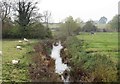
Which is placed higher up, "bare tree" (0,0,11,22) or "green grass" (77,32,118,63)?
"bare tree" (0,0,11,22)

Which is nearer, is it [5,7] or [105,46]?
[105,46]

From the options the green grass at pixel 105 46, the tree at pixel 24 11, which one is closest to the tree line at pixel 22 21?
the tree at pixel 24 11

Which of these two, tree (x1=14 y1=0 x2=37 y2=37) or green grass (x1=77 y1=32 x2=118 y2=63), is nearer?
green grass (x1=77 y1=32 x2=118 y2=63)

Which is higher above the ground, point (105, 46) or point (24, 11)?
point (24, 11)

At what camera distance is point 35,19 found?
63.4m

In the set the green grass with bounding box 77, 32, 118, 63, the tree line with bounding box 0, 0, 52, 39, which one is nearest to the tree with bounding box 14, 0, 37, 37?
the tree line with bounding box 0, 0, 52, 39

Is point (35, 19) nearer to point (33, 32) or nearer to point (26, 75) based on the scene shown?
point (33, 32)

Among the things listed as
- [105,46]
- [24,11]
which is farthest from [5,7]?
[105,46]

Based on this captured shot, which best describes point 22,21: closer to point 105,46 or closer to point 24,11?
point 24,11

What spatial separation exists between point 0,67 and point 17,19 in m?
44.0

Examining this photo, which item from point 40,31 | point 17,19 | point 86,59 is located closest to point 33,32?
point 40,31

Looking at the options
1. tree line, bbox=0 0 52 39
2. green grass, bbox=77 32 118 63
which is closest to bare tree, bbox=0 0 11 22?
tree line, bbox=0 0 52 39

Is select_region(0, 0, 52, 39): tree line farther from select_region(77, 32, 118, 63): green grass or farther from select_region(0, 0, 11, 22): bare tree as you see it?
select_region(77, 32, 118, 63): green grass

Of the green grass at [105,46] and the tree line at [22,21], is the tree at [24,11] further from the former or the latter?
the green grass at [105,46]
